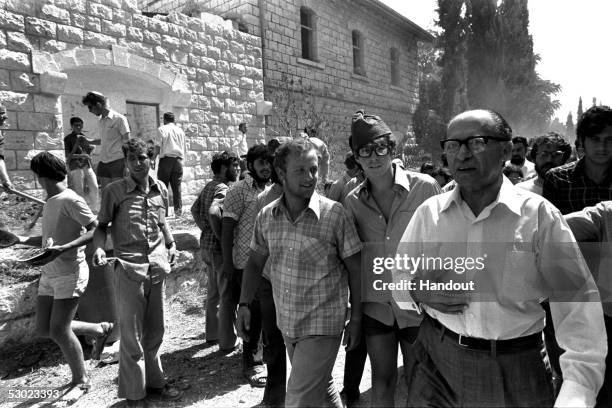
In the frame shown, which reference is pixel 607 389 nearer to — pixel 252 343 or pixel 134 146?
pixel 252 343

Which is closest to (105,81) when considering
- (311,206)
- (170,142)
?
(170,142)

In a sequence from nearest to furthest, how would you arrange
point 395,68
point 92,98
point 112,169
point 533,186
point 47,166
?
point 533,186, point 47,166, point 92,98, point 112,169, point 395,68

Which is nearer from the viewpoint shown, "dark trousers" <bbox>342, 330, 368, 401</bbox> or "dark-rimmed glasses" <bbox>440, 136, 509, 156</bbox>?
"dark-rimmed glasses" <bbox>440, 136, 509, 156</bbox>

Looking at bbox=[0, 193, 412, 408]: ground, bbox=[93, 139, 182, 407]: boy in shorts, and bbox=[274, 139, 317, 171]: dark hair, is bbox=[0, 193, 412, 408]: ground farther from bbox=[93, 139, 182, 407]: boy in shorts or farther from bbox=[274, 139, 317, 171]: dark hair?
bbox=[274, 139, 317, 171]: dark hair

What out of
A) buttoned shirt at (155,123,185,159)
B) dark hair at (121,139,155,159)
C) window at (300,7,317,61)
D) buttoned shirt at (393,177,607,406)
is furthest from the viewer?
window at (300,7,317,61)

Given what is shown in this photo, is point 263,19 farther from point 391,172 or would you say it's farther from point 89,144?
point 391,172

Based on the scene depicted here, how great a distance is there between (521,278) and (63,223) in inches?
133

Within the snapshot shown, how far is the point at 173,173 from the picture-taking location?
759 cm

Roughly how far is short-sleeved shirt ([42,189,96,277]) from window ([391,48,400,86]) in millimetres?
14392

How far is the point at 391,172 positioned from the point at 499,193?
3.36 feet

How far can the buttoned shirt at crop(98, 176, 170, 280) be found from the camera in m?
3.27

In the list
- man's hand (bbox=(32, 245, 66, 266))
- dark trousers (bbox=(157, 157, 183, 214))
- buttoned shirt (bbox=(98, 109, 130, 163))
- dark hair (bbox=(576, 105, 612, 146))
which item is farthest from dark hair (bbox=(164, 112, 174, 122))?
dark hair (bbox=(576, 105, 612, 146))

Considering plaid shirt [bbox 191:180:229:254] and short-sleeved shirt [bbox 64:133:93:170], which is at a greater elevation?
short-sleeved shirt [bbox 64:133:93:170]

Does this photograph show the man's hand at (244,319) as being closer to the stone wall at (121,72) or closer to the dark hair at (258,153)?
the dark hair at (258,153)
